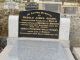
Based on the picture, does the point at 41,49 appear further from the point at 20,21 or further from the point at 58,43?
the point at 20,21

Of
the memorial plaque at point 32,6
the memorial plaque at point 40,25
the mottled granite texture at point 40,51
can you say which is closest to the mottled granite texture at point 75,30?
the memorial plaque at point 40,25

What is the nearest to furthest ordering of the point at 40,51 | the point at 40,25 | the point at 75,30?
1. the point at 40,51
2. the point at 40,25
3. the point at 75,30

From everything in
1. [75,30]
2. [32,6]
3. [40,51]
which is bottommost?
[40,51]

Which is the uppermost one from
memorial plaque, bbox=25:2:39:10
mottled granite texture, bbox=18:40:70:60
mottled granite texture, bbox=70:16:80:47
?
memorial plaque, bbox=25:2:39:10

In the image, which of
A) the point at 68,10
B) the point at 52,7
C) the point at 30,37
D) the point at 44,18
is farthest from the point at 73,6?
the point at 30,37

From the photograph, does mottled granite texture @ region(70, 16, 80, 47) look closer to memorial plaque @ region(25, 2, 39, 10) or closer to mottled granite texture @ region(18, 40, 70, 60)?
mottled granite texture @ region(18, 40, 70, 60)

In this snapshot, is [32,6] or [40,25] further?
[32,6]

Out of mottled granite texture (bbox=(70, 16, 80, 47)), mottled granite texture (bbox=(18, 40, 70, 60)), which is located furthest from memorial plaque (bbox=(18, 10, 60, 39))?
mottled granite texture (bbox=(70, 16, 80, 47))

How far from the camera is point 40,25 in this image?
9.77ft

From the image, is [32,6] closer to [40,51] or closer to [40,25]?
[40,25]

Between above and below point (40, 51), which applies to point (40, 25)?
above

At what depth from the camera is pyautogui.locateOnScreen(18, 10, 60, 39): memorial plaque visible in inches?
117

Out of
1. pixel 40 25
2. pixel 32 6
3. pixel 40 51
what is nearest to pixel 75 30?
pixel 40 25

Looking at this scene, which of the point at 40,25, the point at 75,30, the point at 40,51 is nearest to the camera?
the point at 40,51
